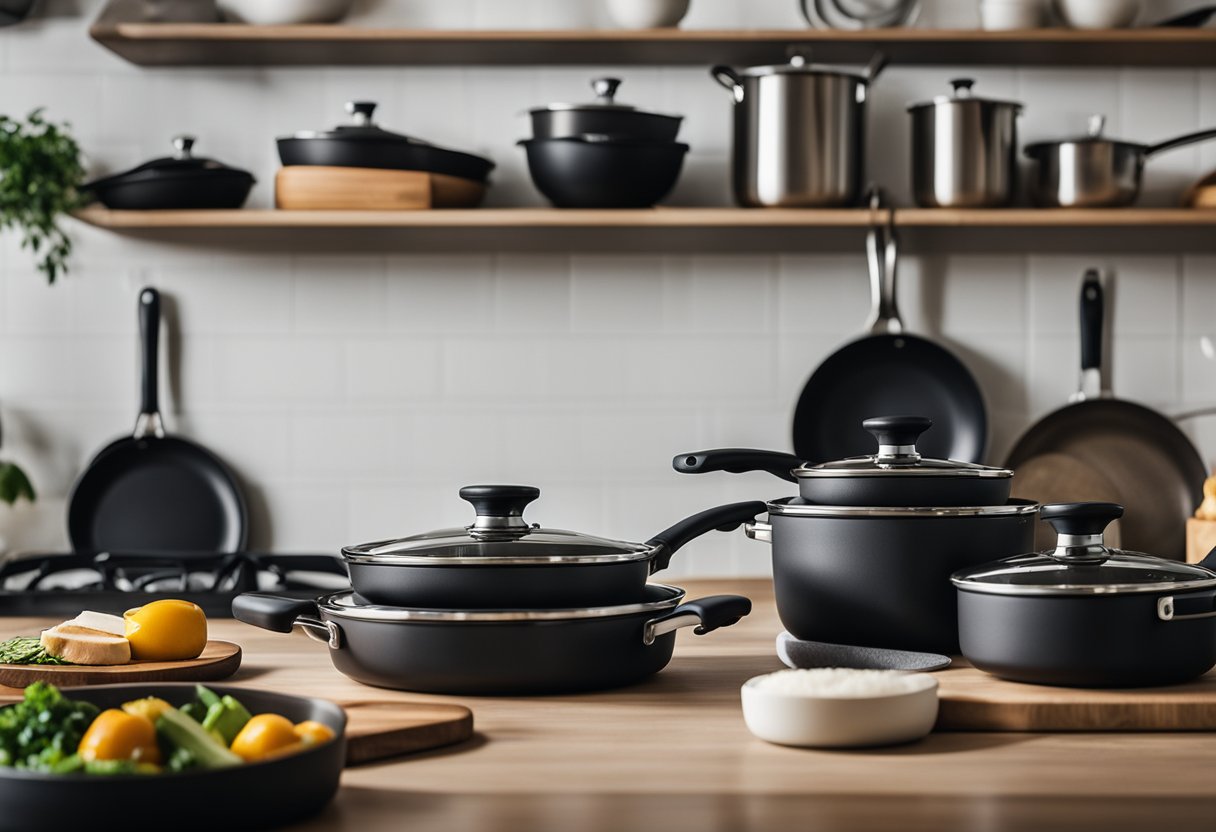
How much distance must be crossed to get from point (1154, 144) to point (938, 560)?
1.77 metres

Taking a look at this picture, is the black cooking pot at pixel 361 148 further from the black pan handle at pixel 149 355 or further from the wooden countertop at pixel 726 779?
the wooden countertop at pixel 726 779

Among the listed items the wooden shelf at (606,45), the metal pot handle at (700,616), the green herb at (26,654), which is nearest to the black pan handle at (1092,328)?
the wooden shelf at (606,45)

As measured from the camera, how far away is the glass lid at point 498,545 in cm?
108

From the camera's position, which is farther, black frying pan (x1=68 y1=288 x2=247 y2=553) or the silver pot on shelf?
black frying pan (x1=68 y1=288 x2=247 y2=553)

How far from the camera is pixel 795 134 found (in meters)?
2.32

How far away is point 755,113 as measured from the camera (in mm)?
2332

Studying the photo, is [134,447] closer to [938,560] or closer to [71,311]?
[71,311]

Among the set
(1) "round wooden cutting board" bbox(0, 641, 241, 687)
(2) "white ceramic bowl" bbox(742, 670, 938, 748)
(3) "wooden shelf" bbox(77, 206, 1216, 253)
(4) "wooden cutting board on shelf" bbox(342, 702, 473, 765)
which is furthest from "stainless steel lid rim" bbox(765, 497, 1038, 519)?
(3) "wooden shelf" bbox(77, 206, 1216, 253)

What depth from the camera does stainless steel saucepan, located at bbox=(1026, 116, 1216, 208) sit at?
2.35m

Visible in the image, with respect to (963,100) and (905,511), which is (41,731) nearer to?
(905,511)

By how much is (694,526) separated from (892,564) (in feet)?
0.67

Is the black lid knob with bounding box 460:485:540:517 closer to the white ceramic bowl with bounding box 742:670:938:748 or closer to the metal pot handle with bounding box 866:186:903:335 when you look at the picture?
the white ceramic bowl with bounding box 742:670:938:748

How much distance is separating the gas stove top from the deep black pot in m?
0.95

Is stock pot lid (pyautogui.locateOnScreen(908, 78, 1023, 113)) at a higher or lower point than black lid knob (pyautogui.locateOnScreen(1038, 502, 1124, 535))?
higher
